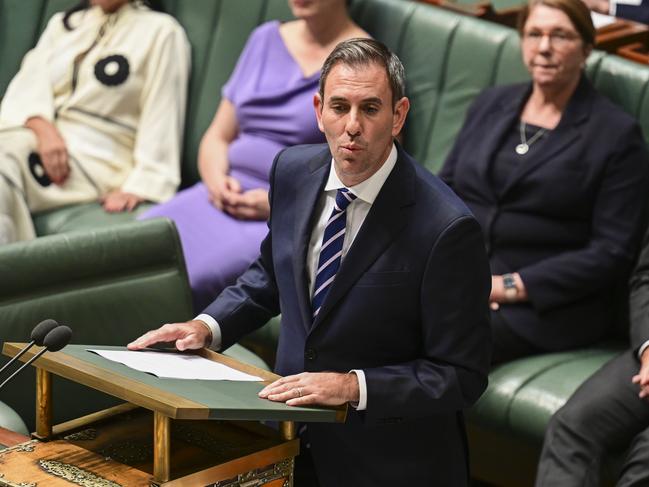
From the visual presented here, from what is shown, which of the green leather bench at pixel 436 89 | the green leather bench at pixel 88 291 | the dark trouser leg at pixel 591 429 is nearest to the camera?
the green leather bench at pixel 88 291

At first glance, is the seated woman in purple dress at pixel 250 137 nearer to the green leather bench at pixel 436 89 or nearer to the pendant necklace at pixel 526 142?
the green leather bench at pixel 436 89

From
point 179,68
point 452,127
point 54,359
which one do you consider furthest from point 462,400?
point 179,68

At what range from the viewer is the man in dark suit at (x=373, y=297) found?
218 cm

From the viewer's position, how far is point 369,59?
7.13ft

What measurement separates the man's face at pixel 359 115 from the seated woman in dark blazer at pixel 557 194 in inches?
55.4

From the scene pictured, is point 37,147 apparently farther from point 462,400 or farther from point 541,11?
point 462,400

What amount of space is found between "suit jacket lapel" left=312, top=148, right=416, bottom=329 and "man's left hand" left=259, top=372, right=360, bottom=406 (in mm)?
173

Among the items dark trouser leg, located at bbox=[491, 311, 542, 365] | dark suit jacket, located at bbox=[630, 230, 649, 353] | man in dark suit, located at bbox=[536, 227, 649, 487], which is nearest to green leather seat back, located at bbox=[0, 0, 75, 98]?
dark trouser leg, located at bbox=[491, 311, 542, 365]

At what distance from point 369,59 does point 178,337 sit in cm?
58

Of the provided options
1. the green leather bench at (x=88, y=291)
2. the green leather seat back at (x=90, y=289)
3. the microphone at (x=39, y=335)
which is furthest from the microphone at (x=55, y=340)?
the green leather seat back at (x=90, y=289)

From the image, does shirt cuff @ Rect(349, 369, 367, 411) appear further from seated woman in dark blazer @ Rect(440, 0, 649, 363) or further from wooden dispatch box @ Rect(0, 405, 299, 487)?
seated woman in dark blazer @ Rect(440, 0, 649, 363)

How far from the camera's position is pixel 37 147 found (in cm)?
458

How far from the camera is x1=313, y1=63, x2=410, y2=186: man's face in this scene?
2.17m

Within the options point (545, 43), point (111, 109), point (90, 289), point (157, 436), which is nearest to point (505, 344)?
point (545, 43)
